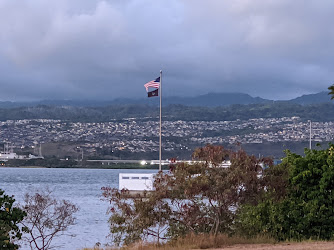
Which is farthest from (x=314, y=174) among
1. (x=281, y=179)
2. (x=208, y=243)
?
(x=208, y=243)

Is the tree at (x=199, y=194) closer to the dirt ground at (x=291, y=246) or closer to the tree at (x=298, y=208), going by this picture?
the tree at (x=298, y=208)

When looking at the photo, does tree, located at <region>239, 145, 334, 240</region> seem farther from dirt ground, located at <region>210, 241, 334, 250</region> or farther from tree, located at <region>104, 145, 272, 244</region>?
dirt ground, located at <region>210, 241, 334, 250</region>

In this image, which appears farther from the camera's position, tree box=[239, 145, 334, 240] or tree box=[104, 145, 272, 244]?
tree box=[239, 145, 334, 240]

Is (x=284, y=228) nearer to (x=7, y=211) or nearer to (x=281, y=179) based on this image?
(x=281, y=179)

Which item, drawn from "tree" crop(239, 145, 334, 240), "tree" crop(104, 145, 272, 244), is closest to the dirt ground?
"tree" crop(239, 145, 334, 240)

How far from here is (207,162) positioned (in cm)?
2339

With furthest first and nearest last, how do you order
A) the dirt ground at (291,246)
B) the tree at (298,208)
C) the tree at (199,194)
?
1. the tree at (298,208)
2. the tree at (199,194)
3. the dirt ground at (291,246)

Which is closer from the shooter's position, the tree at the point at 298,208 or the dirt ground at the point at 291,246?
the dirt ground at the point at 291,246

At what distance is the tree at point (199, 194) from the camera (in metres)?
22.5

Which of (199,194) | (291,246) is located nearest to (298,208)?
(291,246)

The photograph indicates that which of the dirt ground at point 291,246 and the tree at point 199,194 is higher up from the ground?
the tree at point 199,194

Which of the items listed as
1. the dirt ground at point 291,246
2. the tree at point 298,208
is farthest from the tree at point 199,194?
A: the dirt ground at point 291,246

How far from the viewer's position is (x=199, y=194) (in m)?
23.4

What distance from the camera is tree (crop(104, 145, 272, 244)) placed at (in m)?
22.5
